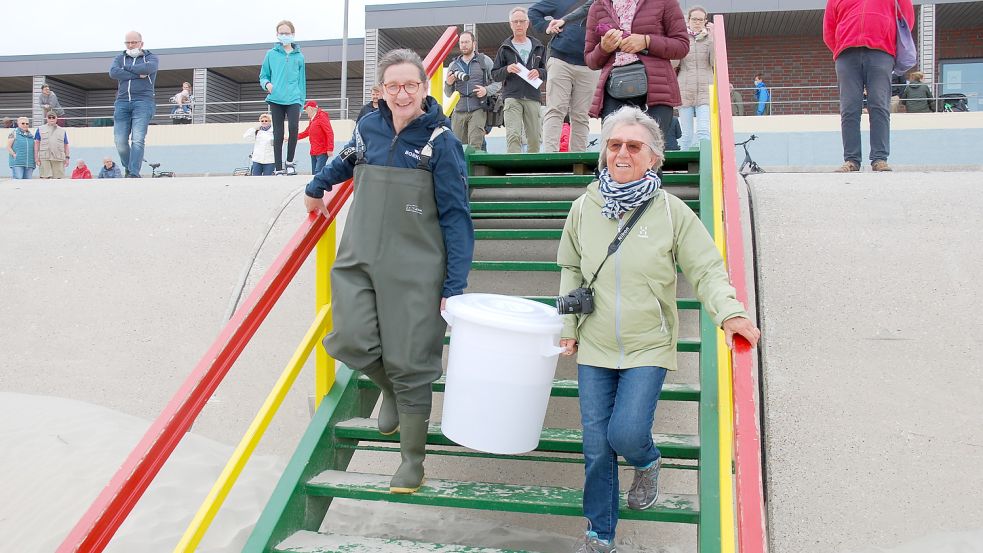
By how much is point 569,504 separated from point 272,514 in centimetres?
118

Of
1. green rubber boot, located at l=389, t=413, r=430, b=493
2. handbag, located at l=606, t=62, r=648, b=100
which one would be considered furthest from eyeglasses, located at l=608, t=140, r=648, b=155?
handbag, located at l=606, t=62, r=648, b=100

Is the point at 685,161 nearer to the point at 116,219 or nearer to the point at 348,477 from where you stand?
the point at 348,477

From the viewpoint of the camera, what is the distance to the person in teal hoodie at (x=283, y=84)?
7.98 metres

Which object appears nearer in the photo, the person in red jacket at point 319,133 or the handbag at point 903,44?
the handbag at point 903,44

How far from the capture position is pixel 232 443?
4.68m

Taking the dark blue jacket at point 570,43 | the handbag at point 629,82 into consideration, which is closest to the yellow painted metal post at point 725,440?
the handbag at point 629,82

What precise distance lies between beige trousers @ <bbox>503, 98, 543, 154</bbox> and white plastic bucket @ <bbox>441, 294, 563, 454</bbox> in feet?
14.2

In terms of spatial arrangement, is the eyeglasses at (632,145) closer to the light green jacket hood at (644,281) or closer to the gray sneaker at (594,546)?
the light green jacket hood at (644,281)

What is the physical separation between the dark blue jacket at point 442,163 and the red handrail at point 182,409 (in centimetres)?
61

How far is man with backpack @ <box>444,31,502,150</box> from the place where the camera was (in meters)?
7.39

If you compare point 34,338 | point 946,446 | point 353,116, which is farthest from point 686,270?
point 353,116

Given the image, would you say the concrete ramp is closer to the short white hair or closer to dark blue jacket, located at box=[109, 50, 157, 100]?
the short white hair

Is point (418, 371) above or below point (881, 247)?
below

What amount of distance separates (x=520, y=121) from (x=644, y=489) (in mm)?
4742
